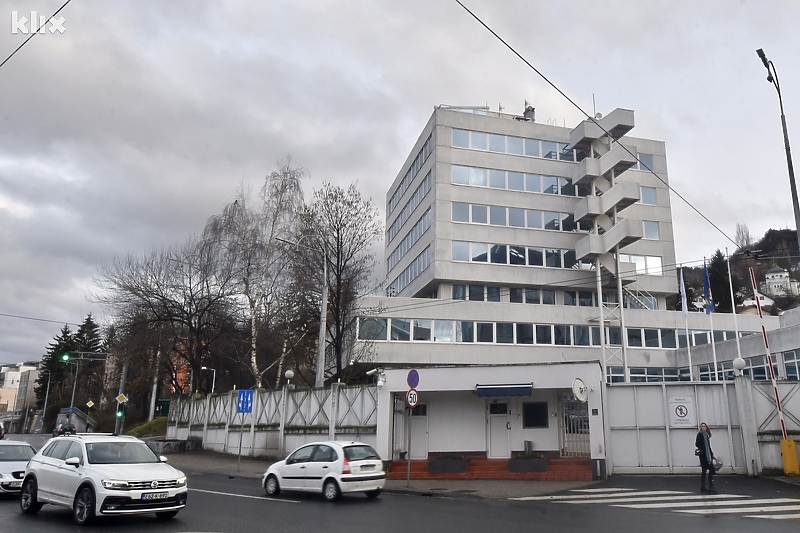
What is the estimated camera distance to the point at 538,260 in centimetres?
4694

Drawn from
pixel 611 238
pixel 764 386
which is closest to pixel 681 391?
pixel 764 386

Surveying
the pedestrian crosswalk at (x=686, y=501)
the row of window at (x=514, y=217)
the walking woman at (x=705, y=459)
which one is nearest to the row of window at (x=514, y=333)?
the row of window at (x=514, y=217)

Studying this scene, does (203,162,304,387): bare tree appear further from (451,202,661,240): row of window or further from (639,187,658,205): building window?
(639,187,658,205): building window

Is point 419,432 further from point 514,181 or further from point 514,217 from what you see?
point 514,181

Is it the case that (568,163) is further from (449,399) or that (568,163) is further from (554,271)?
(449,399)

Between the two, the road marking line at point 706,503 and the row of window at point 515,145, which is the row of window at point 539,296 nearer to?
the row of window at point 515,145

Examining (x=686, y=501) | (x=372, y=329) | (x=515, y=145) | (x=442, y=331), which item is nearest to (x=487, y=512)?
(x=686, y=501)

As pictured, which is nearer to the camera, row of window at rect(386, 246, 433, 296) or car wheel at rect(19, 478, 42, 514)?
car wheel at rect(19, 478, 42, 514)

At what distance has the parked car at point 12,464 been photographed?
47.8ft

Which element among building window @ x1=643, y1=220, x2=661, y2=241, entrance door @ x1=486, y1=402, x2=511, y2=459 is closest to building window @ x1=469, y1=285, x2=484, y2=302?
building window @ x1=643, y1=220, x2=661, y2=241

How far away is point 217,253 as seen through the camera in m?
36.7

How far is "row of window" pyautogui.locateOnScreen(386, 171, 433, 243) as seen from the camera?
159ft

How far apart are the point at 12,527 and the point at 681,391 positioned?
19123 mm

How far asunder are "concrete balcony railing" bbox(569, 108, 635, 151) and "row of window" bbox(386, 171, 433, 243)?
11.0 m
